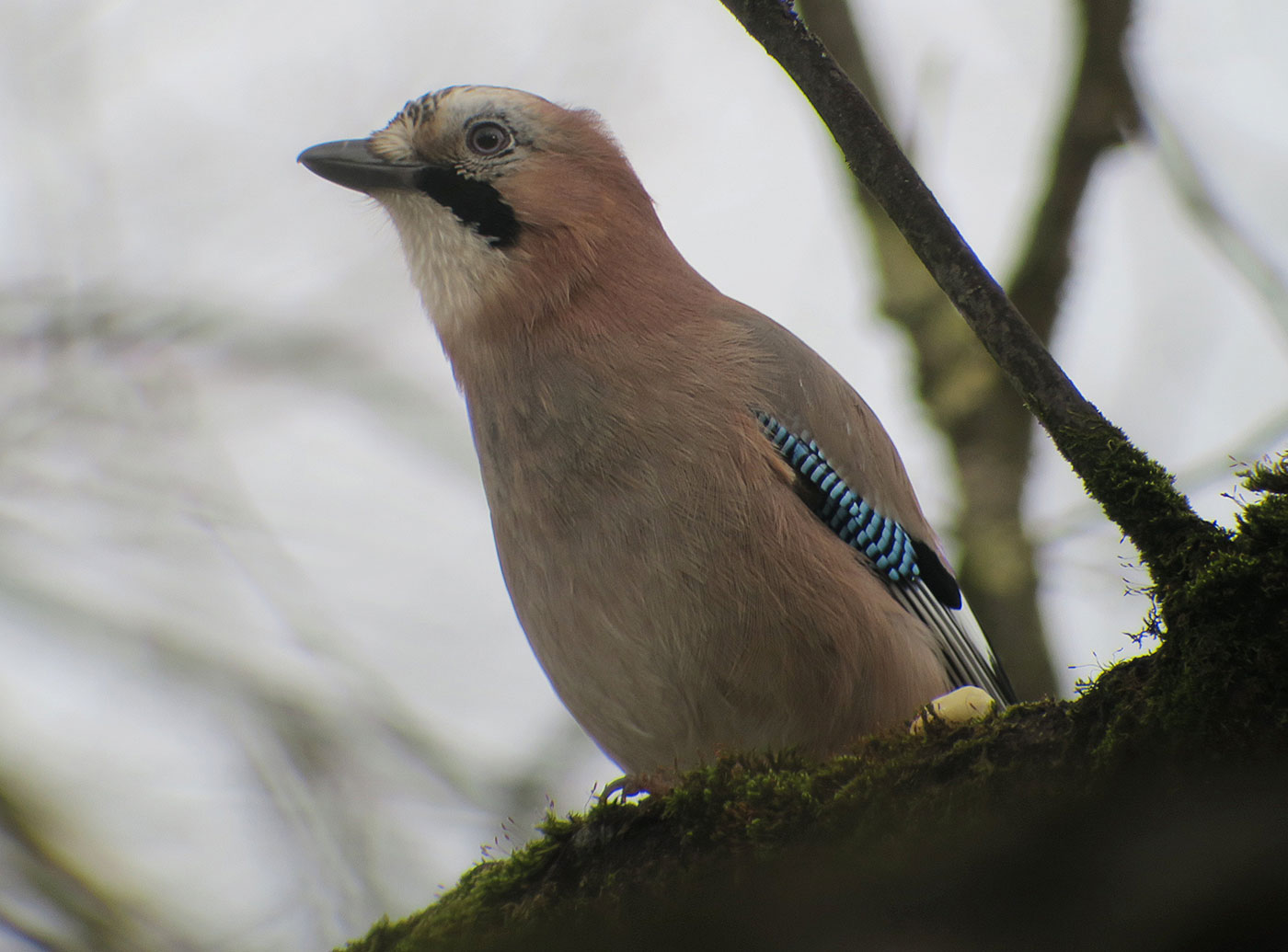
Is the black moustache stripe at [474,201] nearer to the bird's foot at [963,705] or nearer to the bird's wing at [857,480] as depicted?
the bird's wing at [857,480]

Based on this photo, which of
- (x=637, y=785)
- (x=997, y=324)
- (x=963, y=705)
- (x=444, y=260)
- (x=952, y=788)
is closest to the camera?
(x=952, y=788)

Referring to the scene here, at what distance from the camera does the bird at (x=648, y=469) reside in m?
3.86

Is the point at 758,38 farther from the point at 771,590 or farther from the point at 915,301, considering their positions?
the point at 915,301

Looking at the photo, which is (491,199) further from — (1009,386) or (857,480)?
(1009,386)

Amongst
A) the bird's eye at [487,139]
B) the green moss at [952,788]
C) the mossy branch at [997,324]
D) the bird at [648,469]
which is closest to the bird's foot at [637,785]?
the bird at [648,469]

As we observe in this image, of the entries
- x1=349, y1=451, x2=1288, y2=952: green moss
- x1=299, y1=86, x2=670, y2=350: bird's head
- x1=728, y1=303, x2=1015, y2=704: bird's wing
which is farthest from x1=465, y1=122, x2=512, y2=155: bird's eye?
x1=349, y1=451, x2=1288, y2=952: green moss

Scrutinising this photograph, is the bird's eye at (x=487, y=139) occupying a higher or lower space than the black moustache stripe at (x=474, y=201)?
higher

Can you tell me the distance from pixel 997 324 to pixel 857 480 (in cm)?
198

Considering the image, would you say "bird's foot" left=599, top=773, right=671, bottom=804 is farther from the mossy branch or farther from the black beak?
the black beak

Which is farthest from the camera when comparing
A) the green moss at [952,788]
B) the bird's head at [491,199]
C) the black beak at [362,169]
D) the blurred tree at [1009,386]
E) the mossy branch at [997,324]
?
the blurred tree at [1009,386]

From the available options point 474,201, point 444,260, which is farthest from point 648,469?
point 474,201

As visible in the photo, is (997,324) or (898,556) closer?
(997,324)

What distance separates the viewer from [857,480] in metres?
4.54

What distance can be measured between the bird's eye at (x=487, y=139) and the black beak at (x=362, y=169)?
22cm
